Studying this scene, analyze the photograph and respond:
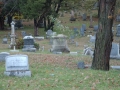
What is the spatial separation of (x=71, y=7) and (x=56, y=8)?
73.0 inches

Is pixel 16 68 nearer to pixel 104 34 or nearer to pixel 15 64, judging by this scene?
pixel 15 64

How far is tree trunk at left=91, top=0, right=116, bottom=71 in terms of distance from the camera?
10703mm

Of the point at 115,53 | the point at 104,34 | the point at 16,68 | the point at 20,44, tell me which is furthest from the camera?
the point at 20,44

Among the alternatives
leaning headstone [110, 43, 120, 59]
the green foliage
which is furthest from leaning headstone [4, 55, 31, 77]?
the green foliage

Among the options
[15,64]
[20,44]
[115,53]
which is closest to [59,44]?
[20,44]

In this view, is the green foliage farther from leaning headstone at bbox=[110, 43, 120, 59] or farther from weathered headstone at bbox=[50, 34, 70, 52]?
leaning headstone at bbox=[110, 43, 120, 59]

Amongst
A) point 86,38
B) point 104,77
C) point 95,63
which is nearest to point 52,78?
point 104,77

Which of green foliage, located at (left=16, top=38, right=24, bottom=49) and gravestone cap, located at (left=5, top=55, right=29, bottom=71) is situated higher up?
gravestone cap, located at (left=5, top=55, right=29, bottom=71)

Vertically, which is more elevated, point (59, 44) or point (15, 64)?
point (15, 64)

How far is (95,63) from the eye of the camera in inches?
440

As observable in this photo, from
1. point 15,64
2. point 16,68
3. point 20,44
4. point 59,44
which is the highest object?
point 15,64

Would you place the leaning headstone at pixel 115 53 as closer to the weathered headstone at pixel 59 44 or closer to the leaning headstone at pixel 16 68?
the weathered headstone at pixel 59 44

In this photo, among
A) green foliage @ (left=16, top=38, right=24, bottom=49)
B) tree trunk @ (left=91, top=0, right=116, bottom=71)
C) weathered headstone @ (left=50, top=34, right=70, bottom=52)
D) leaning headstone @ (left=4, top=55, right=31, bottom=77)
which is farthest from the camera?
green foliage @ (left=16, top=38, right=24, bottom=49)

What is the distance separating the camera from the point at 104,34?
35.7 feet
